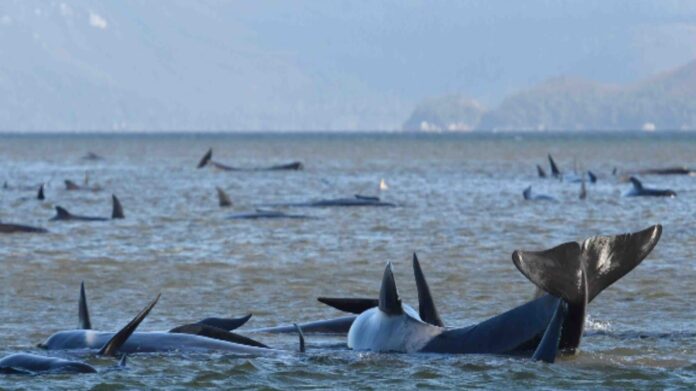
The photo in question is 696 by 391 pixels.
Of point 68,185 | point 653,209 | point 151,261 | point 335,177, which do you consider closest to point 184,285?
point 151,261

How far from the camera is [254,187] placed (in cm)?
5584

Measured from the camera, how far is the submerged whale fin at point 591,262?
483 inches

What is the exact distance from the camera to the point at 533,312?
13383 millimetres

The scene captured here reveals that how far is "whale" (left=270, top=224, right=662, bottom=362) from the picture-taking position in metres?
12.3

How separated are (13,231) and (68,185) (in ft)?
72.8

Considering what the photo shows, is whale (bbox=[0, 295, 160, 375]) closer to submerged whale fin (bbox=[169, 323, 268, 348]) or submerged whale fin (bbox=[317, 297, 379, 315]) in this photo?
submerged whale fin (bbox=[169, 323, 268, 348])

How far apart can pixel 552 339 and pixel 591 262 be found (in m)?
1.00

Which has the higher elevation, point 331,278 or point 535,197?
point 535,197

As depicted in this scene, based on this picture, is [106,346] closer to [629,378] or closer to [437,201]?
[629,378]

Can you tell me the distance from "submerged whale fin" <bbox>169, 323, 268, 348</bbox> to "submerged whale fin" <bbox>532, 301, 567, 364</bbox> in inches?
108

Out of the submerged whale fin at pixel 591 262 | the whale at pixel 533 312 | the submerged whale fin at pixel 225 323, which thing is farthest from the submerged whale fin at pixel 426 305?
the submerged whale fin at pixel 225 323

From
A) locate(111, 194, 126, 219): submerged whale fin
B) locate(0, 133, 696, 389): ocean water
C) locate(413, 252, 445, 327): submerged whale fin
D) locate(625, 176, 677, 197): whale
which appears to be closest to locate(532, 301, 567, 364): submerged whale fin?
locate(0, 133, 696, 389): ocean water

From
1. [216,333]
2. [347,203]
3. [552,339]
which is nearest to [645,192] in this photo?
[347,203]

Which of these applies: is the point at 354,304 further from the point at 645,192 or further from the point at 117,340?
the point at 645,192
